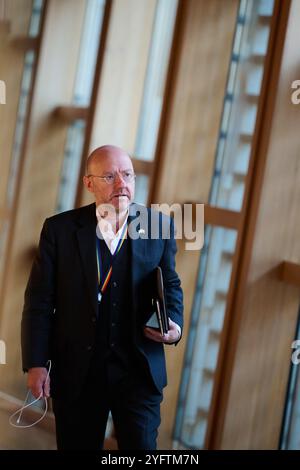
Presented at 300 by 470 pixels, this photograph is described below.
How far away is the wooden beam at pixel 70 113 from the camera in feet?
16.6

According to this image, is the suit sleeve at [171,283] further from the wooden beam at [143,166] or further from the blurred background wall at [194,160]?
the wooden beam at [143,166]

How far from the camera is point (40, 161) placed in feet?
17.3

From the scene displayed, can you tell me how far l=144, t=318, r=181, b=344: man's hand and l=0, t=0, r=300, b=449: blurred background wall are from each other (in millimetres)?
961

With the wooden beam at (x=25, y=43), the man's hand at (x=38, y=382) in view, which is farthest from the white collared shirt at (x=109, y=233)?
the wooden beam at (x=25, y=43)

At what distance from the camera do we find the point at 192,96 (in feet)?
13.6

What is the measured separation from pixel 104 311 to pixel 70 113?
2.65m

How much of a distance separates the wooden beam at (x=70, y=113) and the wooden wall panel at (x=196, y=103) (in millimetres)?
995

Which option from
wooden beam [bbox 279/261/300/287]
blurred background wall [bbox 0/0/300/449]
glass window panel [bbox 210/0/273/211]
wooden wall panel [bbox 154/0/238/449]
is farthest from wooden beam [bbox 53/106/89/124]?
wooden beam [bbox 279/261/300/287]

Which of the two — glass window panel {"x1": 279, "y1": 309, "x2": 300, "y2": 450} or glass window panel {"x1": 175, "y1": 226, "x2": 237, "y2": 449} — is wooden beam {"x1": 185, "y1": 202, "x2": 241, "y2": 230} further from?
glass window panel {"x1": 279, "y1": 309, "x2": 300, "y2": 450}

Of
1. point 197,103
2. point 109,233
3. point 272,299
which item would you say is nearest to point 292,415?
point 272,299

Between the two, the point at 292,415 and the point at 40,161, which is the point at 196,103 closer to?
the point at 40,161

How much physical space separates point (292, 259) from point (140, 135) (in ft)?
5.13
